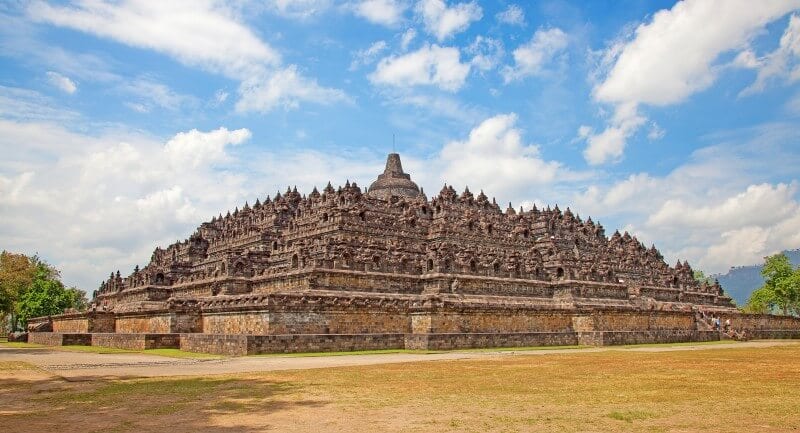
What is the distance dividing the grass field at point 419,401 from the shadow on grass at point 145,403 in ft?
0.09

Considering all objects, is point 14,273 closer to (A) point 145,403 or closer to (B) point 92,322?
(B) point 92,322

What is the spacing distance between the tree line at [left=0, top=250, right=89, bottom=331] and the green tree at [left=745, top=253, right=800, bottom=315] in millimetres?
94466

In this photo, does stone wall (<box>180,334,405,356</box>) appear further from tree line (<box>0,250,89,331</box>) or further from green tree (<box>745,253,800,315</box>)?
green tree (<box>745,253,800,315</box>)

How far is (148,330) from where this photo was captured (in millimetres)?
46906

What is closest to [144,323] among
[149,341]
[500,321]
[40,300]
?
[149,341]

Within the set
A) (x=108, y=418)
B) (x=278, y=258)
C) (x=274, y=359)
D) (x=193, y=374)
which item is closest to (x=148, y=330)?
(x=278, y=258)

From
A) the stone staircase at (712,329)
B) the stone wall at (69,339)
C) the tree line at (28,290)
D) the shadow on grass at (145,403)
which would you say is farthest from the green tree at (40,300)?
the stone staircase at (712,329)

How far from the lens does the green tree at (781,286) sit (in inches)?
3519

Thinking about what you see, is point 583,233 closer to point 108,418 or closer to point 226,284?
point 226,284

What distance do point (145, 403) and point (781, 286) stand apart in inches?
3734

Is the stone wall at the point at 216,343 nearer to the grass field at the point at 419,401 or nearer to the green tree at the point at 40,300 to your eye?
the grass field at the point at 419,401

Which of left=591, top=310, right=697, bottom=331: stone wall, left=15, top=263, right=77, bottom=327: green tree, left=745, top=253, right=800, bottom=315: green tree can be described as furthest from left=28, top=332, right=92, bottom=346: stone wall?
left=745, top=253, right=800, bottom=315: green tree

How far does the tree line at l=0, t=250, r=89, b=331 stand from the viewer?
6988cm

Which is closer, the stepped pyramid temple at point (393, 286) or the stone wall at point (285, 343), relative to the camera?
the stone wall at point (285, 343)
